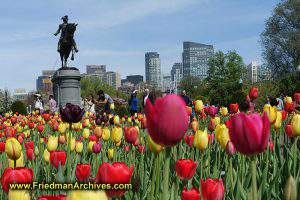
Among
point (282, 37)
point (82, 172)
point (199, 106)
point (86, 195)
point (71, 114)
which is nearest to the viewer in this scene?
point (86, 195)

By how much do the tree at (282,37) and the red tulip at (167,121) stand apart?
139 feet

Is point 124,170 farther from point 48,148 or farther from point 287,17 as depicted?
point 287,17

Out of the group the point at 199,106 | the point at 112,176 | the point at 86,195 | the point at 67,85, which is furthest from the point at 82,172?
the point at 67,85

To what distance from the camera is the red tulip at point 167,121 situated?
1.01 meters

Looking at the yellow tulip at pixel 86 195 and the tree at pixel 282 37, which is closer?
the yellow tulip at pixel 86 195

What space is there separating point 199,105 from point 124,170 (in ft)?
9.63

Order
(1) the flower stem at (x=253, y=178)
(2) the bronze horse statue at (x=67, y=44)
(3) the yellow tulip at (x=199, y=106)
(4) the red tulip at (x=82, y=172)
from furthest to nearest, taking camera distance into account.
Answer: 1. (2) the bronze horse statue at (x=67, y=44)
2. (3) the yellow tulip at (x=199, y=106)
3. (4) the red tulip at (x=82, y=172)
4. (1) the flower stem at (x=253, y=178)

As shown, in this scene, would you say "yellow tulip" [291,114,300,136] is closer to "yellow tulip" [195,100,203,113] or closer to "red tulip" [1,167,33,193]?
"yellow tulip" [195,100,203,113]

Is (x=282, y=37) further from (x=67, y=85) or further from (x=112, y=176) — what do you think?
(x=112, y=176)

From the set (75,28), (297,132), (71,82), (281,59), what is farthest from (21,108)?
(281,59)

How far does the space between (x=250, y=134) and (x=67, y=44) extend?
736 inches

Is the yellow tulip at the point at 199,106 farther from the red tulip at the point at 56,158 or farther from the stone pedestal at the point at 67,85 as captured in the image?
the stone pedestal at the point at 67,85

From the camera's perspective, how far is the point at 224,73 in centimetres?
6412

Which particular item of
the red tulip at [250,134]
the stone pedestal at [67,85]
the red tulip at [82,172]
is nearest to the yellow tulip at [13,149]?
the red tulip at [82,172]
